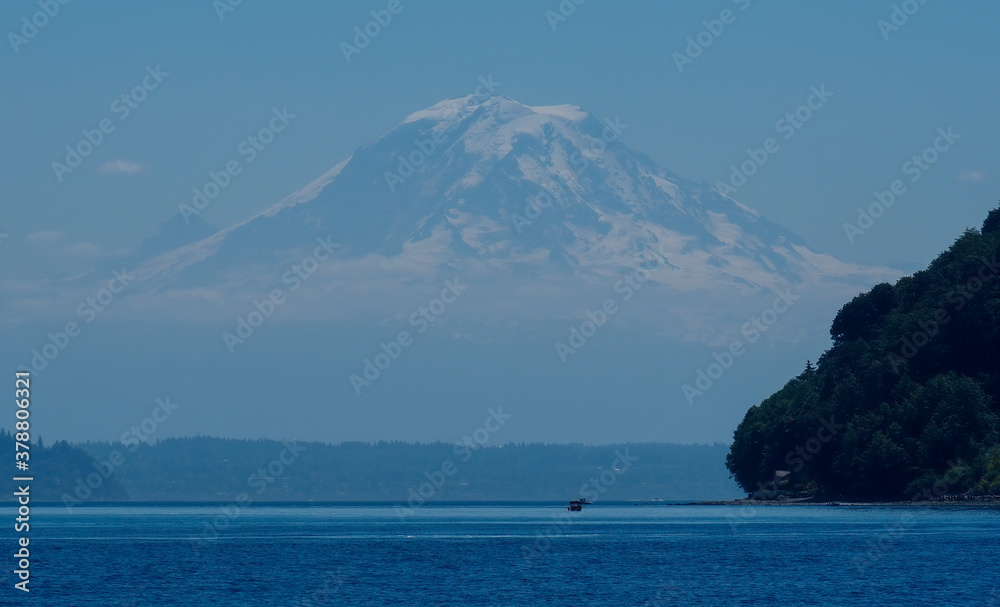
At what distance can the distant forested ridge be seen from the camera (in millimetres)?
160875

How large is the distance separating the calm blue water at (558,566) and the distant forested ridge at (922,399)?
8210 mm

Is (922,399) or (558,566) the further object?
(922,399)

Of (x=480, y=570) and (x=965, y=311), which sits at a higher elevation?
(x=965, y=311)

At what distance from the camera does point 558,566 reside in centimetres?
10281

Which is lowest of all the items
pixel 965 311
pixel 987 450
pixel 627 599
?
pixel 627 599

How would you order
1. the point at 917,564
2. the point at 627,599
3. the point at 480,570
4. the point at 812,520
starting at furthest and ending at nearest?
the point at 812,520 → the point at 480,570 → the point at 917,564 → the point at 627,599

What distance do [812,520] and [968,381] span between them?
2667cm

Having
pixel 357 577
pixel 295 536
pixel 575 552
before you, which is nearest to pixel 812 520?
pixel 575 552

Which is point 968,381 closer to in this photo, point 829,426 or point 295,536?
point 829,426

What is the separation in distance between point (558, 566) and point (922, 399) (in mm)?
77399

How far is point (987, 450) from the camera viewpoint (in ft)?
518

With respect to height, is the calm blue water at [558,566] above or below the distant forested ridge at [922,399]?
below

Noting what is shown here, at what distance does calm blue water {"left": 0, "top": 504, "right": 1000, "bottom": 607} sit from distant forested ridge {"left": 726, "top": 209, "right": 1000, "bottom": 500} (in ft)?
26.9

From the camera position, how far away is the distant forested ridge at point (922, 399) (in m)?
161
